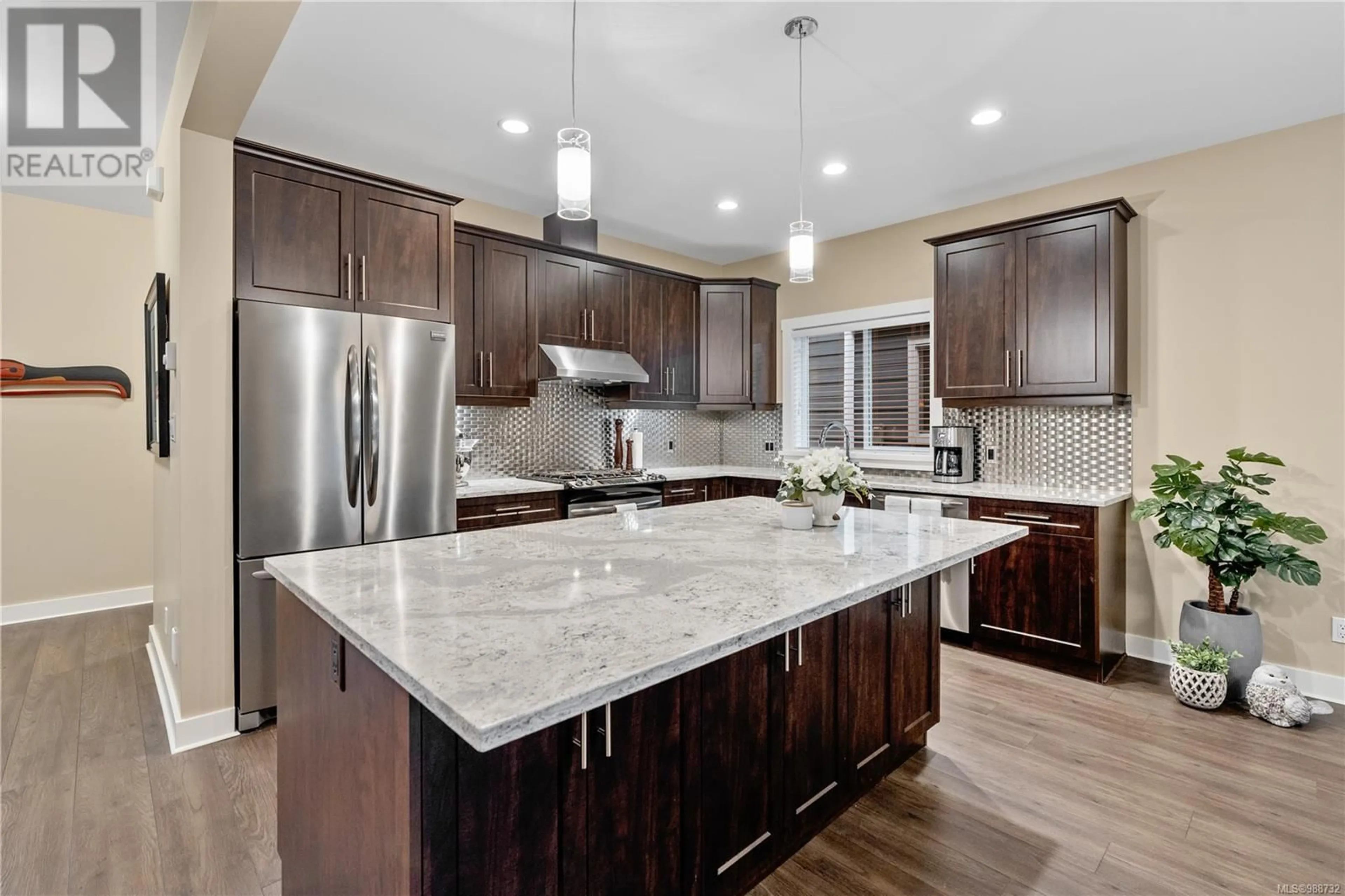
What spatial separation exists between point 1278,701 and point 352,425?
4.28 metres

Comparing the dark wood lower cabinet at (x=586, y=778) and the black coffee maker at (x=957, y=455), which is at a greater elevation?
the black coffee maker at (x=957, y=455)

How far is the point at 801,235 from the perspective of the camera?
99.3 inches

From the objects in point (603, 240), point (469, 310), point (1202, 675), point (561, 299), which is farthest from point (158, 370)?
point (1202, 675)

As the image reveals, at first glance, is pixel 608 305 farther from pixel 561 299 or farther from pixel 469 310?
pixel 469 310

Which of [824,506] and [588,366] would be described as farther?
[588,366]

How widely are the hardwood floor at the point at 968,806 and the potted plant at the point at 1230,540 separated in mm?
355

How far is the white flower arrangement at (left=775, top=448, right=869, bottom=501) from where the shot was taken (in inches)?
91.7

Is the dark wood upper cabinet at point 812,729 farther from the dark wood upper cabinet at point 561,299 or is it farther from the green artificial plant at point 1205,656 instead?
the dark wood upper cabinet at point 561,299

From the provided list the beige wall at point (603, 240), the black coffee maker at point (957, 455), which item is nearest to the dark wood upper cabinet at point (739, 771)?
the black coffee maker at point (957, 455)

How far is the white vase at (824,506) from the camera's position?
236 centimetres

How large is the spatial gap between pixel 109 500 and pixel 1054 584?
6353 millimetres

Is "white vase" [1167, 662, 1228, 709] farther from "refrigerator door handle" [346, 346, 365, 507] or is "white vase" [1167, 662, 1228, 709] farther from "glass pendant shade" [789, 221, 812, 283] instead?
"refrigerator door handle" [346, 346, 365, 507]

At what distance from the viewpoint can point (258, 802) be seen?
89.1 inches

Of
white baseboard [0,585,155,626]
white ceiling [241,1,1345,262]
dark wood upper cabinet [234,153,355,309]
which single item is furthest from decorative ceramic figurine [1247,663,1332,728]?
white baseboard [0,585,155,626]
